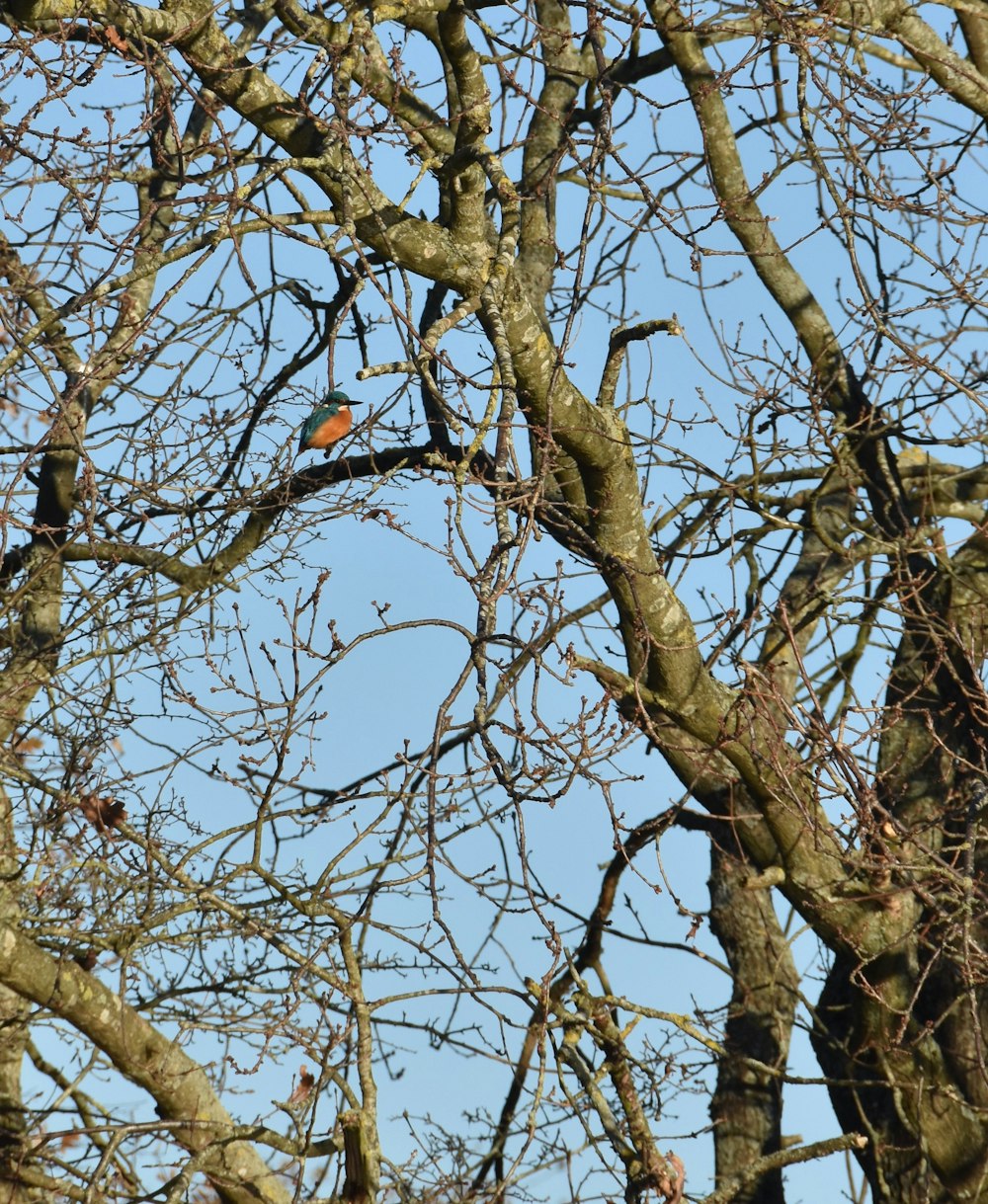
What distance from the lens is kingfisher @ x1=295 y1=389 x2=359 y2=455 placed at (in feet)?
17.8

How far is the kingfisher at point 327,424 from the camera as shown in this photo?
5.43m

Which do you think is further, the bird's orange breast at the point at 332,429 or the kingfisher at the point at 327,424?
the bird's orange breast at the point at 332,429

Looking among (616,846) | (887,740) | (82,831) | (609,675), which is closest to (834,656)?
(887,740)

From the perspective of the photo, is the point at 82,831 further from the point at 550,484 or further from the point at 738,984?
the point at 738,984

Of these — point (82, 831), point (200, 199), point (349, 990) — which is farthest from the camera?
point (82, 831)

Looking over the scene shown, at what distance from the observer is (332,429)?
584 cm

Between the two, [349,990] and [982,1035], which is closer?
[349,990]

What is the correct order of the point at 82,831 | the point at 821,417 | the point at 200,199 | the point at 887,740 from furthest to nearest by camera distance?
the point at 887,740 → the point at 821,417 → the point at 82,831 → the point at 200,199

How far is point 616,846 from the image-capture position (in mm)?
3752

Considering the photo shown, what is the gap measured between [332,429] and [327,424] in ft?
0.32

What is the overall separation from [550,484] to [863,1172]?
3248mm

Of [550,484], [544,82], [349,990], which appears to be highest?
[544,82]

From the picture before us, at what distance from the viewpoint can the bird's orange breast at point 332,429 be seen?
18.7 feet

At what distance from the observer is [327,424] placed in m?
5.74
